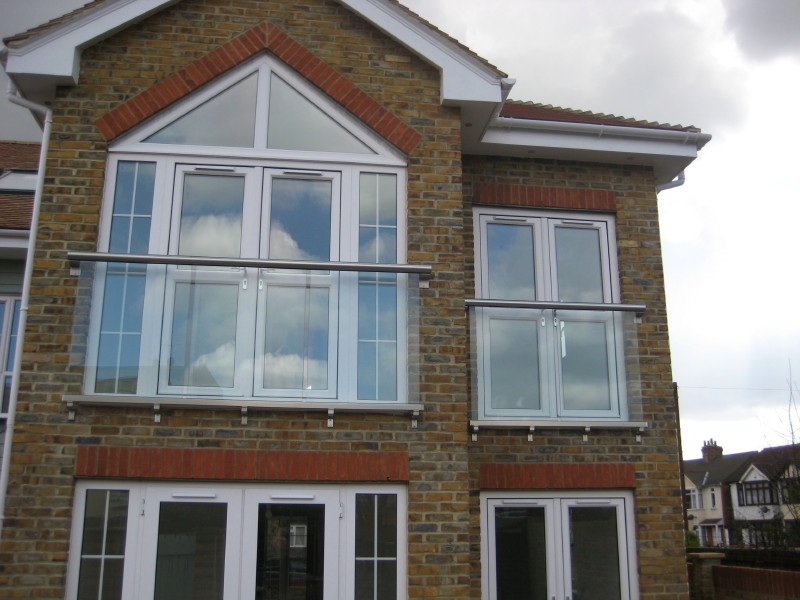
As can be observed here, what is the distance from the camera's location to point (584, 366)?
848 cm

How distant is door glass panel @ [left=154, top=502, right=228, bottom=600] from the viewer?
6586mm

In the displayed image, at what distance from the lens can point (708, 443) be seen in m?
64.3

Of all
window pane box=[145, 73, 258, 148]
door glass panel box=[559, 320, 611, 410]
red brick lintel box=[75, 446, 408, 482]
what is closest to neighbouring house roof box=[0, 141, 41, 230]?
window pane box=[145, 73, 258, 148]

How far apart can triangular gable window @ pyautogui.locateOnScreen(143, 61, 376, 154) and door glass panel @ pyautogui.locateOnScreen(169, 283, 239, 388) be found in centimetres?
143

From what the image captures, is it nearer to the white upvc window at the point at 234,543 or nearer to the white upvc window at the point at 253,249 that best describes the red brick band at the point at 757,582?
the white upvc window at the point at 234,543

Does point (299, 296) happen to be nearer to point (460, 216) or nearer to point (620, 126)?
point (460, 216)

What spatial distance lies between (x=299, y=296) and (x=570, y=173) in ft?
11.6

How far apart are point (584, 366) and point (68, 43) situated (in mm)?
5744

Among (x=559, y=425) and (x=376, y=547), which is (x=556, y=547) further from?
(x=376, y=547)

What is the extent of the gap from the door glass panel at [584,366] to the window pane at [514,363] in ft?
1.00

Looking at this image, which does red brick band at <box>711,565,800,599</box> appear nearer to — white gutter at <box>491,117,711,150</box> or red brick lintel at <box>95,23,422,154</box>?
white gutter at <box>491,117,711,150</box>

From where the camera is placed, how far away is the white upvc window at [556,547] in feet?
25.8

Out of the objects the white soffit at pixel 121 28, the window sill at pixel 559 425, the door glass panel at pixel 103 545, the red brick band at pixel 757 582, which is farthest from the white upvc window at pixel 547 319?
the red brick band at pixel 757 582

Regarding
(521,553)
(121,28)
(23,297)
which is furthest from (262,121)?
(521,553)
